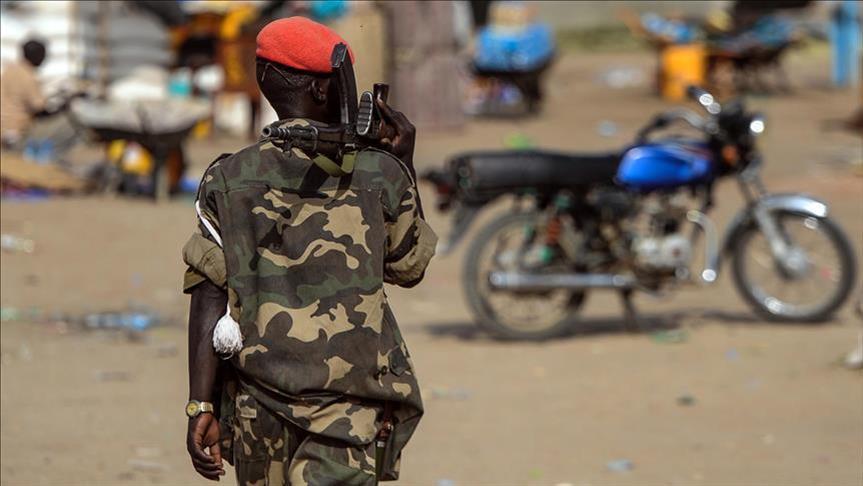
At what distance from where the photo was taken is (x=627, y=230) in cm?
887

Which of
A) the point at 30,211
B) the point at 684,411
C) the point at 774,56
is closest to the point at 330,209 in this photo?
the point at 684,411

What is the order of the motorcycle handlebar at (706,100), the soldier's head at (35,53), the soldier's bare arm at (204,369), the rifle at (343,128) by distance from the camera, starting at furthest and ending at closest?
1. the soldier's head at (35,53)
2. the motorcycle handlebar at (706,100)
3. the soldier's bare arm at (204,369)
4. the rifle at (343,128)

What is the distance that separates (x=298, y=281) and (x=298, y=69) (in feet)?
1.49

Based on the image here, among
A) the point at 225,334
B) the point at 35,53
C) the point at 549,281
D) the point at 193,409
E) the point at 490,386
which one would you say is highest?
the point at 225,334

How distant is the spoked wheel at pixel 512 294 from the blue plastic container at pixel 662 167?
→ 59 centimetres

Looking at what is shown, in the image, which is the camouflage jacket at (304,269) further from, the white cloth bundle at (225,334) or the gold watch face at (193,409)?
the gold watch face at (193,409)

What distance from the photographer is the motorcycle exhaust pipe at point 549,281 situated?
28.3 feet

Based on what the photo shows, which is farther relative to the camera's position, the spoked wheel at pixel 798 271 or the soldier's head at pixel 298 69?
the spoked wheel at pixel 798 271

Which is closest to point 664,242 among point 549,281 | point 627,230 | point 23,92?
point 627,230

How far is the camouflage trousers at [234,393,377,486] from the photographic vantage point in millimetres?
3385

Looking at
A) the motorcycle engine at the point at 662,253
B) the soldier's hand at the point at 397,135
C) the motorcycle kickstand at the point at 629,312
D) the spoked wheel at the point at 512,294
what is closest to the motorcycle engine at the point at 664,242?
the motorcycle engine at the point at 662,253

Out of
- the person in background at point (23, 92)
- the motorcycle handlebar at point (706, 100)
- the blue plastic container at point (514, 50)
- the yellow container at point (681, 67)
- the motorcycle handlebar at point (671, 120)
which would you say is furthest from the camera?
the yellow container at point (681, 67)

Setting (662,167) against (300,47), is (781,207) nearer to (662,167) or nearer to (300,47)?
(662,167)

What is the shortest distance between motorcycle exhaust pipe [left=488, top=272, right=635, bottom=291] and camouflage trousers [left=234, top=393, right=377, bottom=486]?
5202 mm
